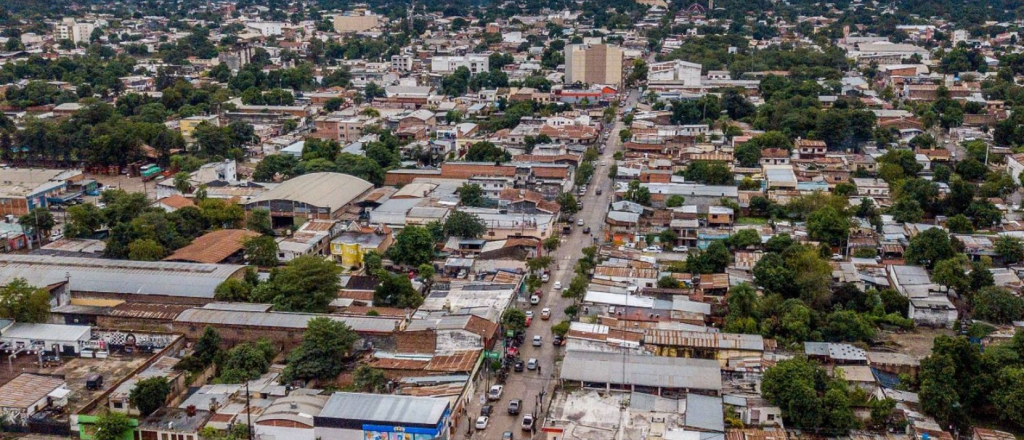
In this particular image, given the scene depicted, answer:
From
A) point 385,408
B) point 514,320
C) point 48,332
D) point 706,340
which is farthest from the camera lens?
point 514,320

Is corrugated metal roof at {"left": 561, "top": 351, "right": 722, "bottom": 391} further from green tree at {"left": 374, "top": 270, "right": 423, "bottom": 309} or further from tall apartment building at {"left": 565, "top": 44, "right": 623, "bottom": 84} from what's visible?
tall apartment building at {"left": 565, "top": 44, "right": 623, "bottom": 84}

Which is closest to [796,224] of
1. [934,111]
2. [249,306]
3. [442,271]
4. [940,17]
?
[442,271]

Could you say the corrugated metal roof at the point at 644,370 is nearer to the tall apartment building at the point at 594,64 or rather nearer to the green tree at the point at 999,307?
the green tree at the point at 999,307

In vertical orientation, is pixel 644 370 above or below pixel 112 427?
above

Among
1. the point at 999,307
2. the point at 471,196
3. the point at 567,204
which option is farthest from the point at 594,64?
the point at 999,307

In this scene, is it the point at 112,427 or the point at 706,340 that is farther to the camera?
the point at 706,340

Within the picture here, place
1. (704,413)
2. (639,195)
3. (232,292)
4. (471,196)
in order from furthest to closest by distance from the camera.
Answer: (639,195) → (471,196) → (232,292) → (704,413)

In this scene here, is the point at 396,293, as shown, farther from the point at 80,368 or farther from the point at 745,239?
the point at 745,239
